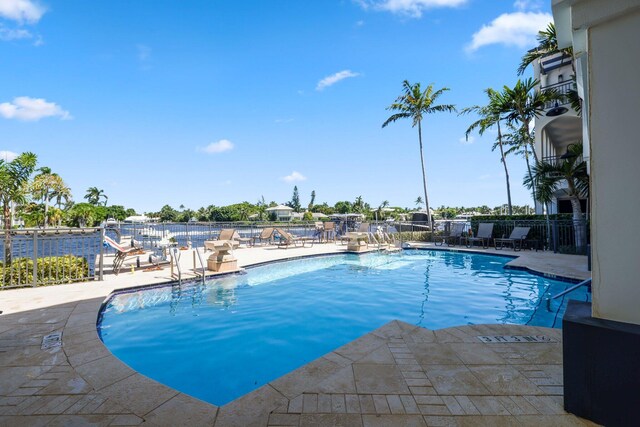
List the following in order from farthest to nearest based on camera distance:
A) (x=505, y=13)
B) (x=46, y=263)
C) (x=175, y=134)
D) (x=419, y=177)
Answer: (x=175, y=134) < (x=419, y=177) < (x=505, y=13) < (x=46, y=263)

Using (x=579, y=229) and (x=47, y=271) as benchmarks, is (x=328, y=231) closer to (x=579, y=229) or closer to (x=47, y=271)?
(x=579, y=229)

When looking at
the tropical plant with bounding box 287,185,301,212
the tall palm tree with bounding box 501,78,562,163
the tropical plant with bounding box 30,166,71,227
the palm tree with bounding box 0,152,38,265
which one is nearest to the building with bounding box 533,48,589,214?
the tall palm tree with bounding box 501,78,562,163

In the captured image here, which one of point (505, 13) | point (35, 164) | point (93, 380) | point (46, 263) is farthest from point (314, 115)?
point (93, 380)

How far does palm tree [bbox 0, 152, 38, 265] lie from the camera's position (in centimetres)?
686

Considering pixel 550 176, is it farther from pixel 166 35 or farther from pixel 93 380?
pixel 166 35

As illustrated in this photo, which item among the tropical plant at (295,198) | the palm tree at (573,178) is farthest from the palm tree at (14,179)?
the tropical plant at (295,198)

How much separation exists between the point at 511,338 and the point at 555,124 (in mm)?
17445

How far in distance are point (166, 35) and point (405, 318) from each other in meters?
12.2

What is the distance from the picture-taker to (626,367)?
1.59 m

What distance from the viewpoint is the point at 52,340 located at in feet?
10.5

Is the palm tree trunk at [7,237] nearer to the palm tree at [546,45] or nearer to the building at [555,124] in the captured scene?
the palm tree at [546,45]

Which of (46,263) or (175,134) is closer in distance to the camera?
(46,263)

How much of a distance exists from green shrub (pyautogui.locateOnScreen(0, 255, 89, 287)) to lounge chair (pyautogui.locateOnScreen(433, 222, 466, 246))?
43.9 ft

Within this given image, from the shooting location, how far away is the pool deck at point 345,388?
6.06 ft
